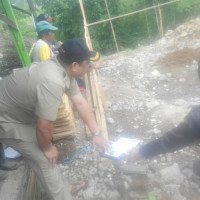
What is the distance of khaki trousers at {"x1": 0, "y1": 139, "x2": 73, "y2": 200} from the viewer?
224cm

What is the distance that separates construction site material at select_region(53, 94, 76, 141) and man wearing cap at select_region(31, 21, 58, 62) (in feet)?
2.65

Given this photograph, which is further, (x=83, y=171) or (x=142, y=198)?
(x=83, y=171)

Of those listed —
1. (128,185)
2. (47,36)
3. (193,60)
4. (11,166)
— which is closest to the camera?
(128,185)

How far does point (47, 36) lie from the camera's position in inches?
161

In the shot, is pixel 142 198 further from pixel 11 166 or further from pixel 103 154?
pixel 11 166

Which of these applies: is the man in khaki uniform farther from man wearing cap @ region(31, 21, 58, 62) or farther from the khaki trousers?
man wearing cap @ region(31, 21, 58, 62)

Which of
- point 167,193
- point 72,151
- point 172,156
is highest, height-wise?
point 72,151

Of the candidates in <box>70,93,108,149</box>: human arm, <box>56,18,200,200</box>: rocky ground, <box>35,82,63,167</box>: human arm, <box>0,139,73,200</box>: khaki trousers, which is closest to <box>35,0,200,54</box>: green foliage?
<box>56,18,200,200</box>: rocky ground

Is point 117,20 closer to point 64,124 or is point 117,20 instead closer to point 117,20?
point 117,20

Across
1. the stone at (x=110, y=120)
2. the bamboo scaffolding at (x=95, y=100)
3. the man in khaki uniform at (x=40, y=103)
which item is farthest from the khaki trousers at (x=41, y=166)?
the stone at (x=110, y=120)

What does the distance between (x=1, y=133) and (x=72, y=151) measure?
5.87ft

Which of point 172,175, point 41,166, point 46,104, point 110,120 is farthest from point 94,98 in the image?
point 46,104

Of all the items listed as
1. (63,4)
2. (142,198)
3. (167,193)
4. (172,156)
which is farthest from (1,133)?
(63,4)

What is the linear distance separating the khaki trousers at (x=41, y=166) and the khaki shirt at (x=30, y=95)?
112 mm
